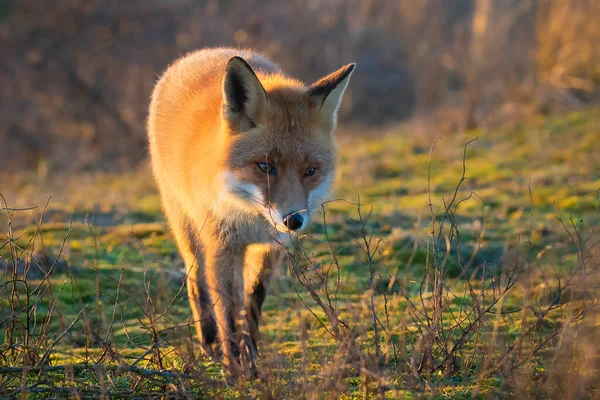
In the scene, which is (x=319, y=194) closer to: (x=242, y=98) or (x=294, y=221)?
(x=294, y=221)

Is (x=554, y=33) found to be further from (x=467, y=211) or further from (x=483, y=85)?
(x=467, y=211)

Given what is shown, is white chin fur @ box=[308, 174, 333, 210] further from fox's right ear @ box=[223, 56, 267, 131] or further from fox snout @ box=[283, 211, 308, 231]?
fox's right ear @ box=[223, 56, 267, 131]

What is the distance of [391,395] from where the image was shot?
3.52 meters


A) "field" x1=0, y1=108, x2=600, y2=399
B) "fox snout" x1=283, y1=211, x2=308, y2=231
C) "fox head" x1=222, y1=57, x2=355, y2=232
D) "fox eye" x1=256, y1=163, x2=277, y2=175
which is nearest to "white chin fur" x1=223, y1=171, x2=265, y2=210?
"fox head" x1=222, y1=57, x2=355, y2=232

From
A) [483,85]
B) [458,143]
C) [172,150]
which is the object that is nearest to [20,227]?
[172,150]

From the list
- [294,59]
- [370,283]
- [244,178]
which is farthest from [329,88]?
[294,59]

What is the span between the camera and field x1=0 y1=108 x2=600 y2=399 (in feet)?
11.4

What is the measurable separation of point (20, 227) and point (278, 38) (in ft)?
38.0

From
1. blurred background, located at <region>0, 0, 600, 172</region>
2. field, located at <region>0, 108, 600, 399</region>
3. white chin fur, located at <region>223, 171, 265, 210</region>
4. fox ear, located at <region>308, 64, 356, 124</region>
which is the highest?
blurred background, located at <region>0, 0, 600, 172</region>

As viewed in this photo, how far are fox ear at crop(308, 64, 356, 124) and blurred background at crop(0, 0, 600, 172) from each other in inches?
354

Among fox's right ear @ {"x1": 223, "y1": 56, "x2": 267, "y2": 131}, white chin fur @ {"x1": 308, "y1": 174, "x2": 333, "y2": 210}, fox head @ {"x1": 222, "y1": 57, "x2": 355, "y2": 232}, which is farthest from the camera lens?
white chin fur @ {"x1": 308, "y1": 174, "x2": 333, "y2": 210}

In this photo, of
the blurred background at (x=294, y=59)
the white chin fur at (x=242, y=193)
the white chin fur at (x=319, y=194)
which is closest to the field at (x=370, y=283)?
the white chin fur at (x=319, y=194)

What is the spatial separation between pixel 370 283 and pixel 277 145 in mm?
1267

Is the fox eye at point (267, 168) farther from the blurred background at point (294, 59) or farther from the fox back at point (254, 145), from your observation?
the blurred background at point (294, 59)
